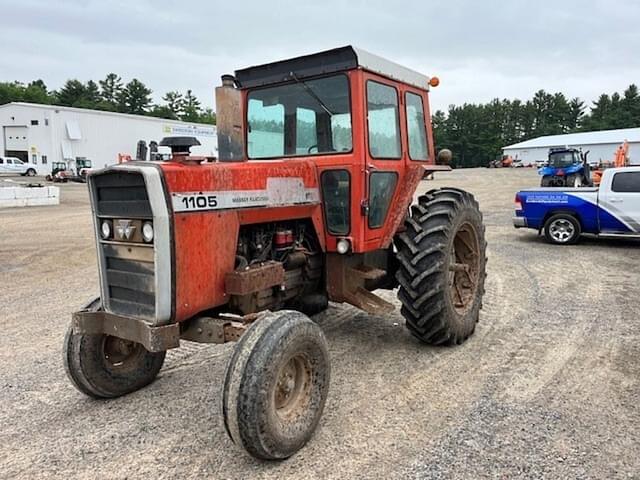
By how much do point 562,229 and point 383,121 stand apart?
25.4ft

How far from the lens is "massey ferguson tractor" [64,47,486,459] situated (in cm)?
292

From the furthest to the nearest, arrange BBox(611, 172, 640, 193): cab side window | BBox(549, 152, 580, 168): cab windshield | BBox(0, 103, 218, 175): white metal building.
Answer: BBox(0, 103, 218, 175): white metal building
BBox(549, 152, 580, 168): cab windshield
BBox(611, 172, 640, 193): cab side window

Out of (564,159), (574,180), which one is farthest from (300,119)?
(564,159)

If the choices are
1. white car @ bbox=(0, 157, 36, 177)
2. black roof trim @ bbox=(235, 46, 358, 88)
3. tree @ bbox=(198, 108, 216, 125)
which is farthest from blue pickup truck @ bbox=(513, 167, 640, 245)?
tree @ bbox=(198, 108, 216, 125)

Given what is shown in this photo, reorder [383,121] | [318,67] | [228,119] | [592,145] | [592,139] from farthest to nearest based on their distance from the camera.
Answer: [592,139]
[592,145]
[383,121]
[318,67]
[228,119]

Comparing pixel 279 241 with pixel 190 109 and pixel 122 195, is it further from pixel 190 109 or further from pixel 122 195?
pixel 190 109

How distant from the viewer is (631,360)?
4.33 meters

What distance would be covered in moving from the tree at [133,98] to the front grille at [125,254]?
84.2m

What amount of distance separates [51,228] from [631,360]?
1301cm

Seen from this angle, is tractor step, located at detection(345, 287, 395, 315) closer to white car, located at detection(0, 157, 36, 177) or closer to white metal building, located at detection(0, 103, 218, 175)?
white metal building, located at detection(0, 103, 218, 175)

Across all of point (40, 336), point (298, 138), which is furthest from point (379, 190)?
point (40, 336)

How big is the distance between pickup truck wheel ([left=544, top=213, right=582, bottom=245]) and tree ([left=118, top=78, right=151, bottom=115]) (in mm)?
79662

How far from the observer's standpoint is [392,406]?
3531 mm

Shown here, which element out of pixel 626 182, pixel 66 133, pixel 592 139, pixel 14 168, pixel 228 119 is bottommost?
pixel 626 182
